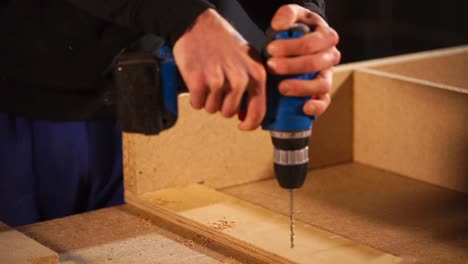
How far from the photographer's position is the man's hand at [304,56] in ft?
5.88

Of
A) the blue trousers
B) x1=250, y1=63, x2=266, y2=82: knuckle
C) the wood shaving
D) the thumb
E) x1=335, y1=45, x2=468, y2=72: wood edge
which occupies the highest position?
the thumb

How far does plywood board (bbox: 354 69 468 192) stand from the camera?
254 centimetres

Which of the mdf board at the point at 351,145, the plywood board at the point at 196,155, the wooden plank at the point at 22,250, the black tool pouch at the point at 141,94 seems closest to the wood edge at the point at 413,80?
the mdf board at the point at 351,145

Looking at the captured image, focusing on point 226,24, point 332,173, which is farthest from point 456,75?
point 226,24

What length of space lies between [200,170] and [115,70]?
0.69m

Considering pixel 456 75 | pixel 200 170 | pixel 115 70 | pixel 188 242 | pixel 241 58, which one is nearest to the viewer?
pixel 241 58

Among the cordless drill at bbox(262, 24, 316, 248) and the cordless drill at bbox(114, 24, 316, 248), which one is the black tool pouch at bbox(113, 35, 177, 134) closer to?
the cordless drill at bbox(114, 24, 316, 248)

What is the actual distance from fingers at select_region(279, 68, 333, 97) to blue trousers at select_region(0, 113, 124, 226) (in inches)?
38.2

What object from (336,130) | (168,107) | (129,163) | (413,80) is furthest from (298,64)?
(336,130)

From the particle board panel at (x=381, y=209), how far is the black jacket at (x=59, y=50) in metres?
0.46

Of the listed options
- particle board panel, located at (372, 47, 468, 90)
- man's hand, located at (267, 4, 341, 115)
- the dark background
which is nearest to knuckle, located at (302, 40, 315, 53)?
man's hand, located at (267, 4, 341, 115)

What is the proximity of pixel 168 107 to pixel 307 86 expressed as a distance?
28cm

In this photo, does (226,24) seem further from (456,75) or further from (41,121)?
(456,75)

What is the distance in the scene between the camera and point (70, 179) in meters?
2.69
